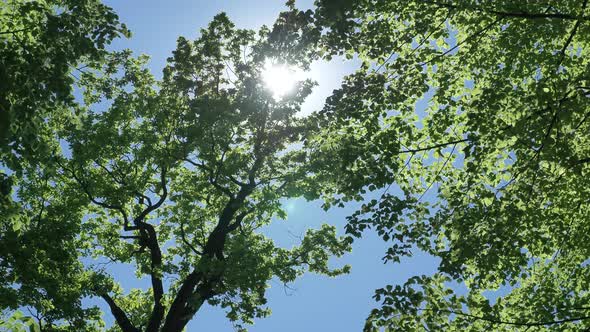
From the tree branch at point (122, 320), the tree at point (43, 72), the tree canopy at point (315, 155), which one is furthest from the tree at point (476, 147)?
the tree branch at point (122, 320)

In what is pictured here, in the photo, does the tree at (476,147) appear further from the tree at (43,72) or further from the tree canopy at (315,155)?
the tree at (43,72)

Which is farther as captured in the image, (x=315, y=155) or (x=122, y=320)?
(x=122, y=320)

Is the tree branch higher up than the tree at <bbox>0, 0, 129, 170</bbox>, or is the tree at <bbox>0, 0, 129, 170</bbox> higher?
the tree branch

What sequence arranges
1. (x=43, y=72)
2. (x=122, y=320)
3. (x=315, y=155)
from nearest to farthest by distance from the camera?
(x=43, y=72) → (x=315, y=155) → (x=122, y=320)

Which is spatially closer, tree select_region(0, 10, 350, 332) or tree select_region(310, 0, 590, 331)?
tree select_region(310, 0, 590, 331)

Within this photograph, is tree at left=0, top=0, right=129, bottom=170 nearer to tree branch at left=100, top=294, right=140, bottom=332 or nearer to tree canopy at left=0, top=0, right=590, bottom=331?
tree canopy at left=0, top=0, right=590, bottom=331

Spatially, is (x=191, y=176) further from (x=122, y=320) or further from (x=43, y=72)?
(x=43, y=72)

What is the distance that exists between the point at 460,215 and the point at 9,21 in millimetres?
12467

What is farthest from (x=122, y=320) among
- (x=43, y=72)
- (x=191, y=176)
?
(x=43, y=72)

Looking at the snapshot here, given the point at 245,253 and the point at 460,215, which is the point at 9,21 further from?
the point at 460,215

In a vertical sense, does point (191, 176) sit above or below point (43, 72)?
above

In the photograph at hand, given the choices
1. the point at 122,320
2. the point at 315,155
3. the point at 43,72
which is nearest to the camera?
the point at 43,72

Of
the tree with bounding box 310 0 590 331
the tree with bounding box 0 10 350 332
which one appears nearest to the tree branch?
the tree with bounding box 0 10 350 332

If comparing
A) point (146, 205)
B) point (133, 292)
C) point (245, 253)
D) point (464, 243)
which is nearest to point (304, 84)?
point (245, 253)
